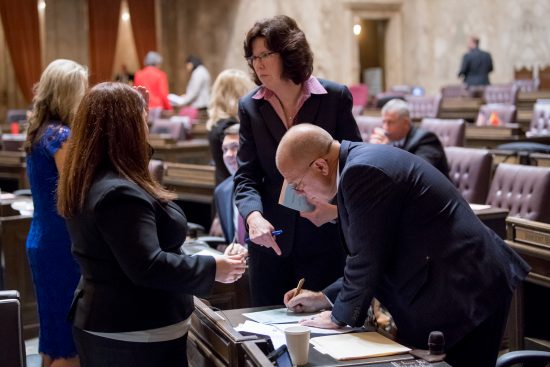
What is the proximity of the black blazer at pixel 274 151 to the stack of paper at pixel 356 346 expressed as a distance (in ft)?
2.26

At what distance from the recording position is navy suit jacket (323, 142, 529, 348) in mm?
2068

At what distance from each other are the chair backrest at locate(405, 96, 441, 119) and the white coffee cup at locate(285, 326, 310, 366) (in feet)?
32.0

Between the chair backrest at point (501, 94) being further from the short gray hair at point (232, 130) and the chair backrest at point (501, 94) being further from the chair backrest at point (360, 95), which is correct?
the short gray hair at point (232, 130)

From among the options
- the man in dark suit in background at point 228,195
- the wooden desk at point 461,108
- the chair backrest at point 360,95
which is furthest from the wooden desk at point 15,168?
the chair backrest at point 360,95

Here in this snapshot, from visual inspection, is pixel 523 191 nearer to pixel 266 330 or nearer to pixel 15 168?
pixel 266 330

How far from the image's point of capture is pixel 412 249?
212 cm

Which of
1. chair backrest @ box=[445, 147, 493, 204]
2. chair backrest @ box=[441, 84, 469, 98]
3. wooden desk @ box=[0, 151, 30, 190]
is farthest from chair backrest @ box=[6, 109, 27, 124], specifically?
chair backrest @ box=[445, 147, 493, 204]

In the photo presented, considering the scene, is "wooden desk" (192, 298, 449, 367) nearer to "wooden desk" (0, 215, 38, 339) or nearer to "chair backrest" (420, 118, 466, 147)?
"wooden desk" (0, 215, 38, 339)

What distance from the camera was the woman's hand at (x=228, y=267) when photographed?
2.29 metres

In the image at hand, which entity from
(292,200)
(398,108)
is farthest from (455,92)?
(292,200)

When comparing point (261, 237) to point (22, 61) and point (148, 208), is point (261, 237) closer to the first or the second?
point (148, 208)

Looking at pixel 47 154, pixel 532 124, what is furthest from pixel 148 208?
pixel 532 124

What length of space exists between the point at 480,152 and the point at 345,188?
3.23m

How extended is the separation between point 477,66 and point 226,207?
1125cm
